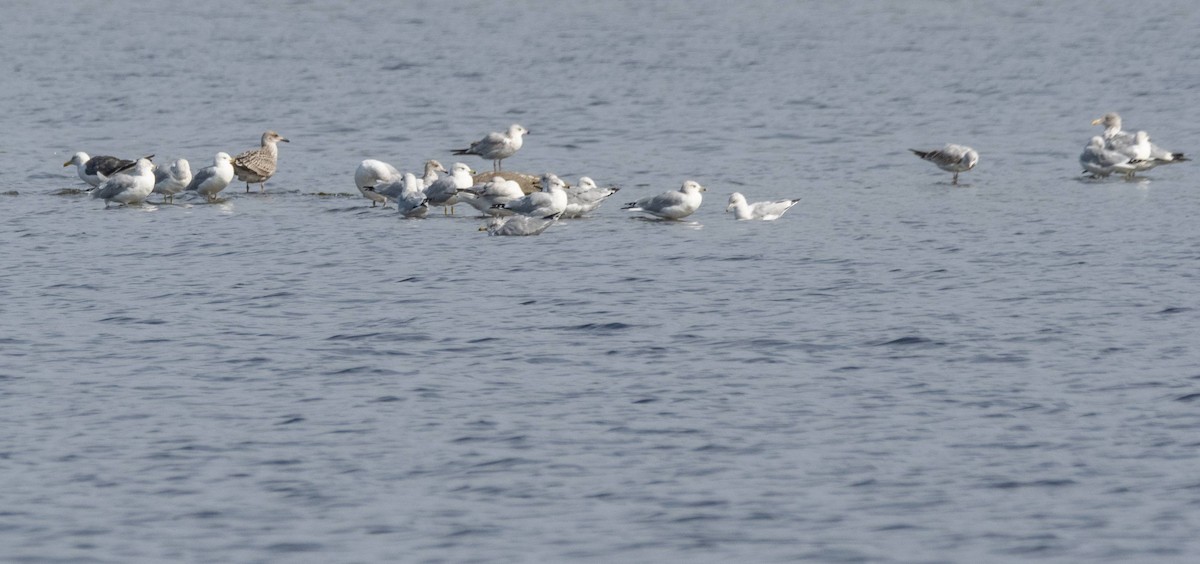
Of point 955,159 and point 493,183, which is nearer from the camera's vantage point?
point 493,183

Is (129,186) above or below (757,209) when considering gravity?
above

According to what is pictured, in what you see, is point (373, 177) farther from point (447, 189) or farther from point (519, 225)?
point (519, 225)

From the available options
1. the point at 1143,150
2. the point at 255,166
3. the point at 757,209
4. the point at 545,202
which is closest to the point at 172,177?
the point at 255,166

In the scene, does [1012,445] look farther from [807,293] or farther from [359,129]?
[359,129]

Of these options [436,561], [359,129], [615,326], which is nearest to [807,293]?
[615,326]

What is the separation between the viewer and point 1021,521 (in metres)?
13.1

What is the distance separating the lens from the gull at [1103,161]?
3241 cm

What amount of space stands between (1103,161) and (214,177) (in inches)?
640

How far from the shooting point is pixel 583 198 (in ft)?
95.7

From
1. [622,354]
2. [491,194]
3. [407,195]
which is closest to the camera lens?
[622,354]

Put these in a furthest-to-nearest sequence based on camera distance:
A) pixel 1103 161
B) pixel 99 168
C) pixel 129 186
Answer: pixel 1103 161, pixel 99 168, pixel 129 186

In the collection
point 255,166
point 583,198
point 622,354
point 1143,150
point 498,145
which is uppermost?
point 1143,150

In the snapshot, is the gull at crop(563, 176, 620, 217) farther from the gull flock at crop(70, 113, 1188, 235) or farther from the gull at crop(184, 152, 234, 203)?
the gull at crop(184, 152, 234, 203)

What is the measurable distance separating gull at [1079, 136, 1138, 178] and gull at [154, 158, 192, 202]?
16521 mm
